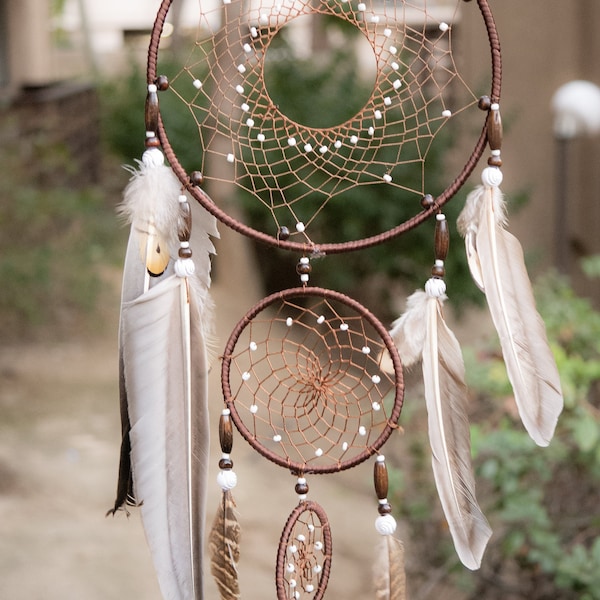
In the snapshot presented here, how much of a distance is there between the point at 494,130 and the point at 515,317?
190mm

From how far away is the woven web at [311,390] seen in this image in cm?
90

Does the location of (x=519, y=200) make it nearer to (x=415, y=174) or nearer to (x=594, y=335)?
(x=415, y=174)

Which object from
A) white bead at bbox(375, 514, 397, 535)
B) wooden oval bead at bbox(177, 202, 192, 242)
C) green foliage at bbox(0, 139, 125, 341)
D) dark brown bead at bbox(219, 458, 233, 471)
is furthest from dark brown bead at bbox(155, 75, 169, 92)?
green foliage at bbox(0, 139, 125, 341)

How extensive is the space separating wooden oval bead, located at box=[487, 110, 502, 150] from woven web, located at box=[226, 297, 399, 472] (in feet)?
0.73

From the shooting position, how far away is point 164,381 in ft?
2.90

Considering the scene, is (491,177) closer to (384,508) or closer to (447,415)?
(447,415)

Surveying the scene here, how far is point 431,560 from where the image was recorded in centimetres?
201

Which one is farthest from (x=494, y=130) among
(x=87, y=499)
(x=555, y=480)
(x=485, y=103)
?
(x=87, y=499)

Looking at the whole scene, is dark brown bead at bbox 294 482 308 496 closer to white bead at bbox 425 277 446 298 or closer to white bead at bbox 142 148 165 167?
white bead at bbox 425 277 446 298

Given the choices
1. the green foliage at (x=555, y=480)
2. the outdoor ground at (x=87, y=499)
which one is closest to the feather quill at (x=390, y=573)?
the green foliage at (x=555, y=480)

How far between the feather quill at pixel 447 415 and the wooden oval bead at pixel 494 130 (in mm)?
147

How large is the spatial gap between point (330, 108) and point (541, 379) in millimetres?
3331

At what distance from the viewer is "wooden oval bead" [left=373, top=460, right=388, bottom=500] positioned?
90 cm

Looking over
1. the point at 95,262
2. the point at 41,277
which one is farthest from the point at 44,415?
the point at 95,262
